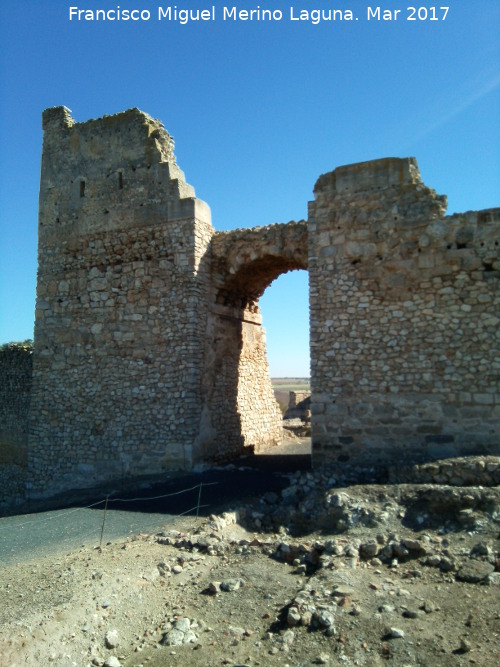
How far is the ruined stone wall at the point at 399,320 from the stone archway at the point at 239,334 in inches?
57.6

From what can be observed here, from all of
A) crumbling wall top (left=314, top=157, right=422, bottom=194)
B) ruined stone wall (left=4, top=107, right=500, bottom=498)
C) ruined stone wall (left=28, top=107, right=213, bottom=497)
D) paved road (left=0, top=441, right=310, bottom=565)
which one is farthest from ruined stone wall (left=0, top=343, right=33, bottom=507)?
crumbling wall top (left=314, top=157, right=422, bottom=194)

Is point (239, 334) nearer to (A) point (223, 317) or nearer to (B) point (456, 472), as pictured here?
(A) point (223, 317)

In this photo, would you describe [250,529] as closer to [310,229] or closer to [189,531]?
[189,531]

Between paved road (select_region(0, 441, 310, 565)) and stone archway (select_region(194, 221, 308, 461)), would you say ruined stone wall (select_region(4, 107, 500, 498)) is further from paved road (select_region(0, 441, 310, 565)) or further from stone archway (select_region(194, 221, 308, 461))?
paved road (select_region(0, 441, 310, 565))

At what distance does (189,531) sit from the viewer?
7.28 metres

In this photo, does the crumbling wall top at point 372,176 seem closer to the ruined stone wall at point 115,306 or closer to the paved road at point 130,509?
the ruined stone wall at point 115,306

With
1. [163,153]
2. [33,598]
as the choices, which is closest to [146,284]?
[163,153]

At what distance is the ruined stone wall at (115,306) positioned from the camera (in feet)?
35.4

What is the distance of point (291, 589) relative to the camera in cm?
556

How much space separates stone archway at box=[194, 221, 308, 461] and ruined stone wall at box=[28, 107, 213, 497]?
455mm

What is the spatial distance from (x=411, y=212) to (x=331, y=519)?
5.19 meters

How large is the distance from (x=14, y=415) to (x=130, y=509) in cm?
745

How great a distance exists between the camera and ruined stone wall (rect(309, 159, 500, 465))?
8.46 m

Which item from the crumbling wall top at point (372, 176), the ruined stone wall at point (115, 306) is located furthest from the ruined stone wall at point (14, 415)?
the crumbling wall top at point (372, 176)
